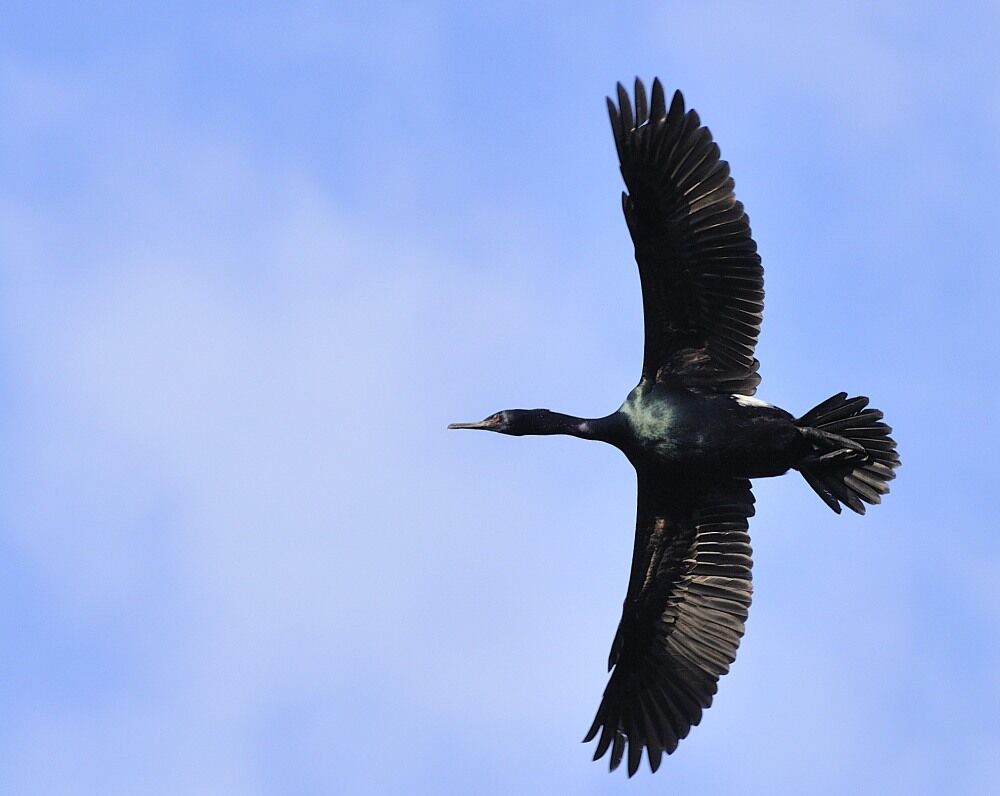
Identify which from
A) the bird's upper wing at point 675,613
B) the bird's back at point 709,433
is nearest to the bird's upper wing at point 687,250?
the bird's back at point 709,433

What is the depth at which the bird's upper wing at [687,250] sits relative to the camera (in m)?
11.8

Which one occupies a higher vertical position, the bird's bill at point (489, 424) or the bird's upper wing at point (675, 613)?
the bird's bill at point (489, 424)

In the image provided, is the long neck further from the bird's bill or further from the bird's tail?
the bird's tail

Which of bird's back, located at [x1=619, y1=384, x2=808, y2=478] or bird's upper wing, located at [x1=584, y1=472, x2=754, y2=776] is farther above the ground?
bird's back, located at [x1=619, y1=384, x2=808, y2=478]

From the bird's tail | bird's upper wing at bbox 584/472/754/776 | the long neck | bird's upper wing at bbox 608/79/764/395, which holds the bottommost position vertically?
bird's upper wing at bbox 584/472/754/776

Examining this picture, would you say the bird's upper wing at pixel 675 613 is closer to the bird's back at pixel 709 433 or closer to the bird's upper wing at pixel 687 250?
the bird's back at pixel 709 433

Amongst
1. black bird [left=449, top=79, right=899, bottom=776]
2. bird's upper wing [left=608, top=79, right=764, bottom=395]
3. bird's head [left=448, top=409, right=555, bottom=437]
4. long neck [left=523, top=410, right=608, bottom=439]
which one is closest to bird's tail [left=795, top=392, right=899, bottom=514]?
black bird [left=449, top=79, right=899, bottom=776]

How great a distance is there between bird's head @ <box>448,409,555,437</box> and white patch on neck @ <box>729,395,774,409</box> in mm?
1349

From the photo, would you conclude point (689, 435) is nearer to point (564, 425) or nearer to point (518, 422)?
point (564, 425)

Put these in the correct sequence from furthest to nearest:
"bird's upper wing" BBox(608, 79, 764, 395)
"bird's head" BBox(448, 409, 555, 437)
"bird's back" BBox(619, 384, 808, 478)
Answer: "bird's head" BBox(448, 409, 555, 437) → "bird's back" BBox(619, 384, 808, 478) → "bird's upper wing" BBox(608, 79, 764, 395)

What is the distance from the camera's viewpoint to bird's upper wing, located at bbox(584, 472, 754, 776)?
12.7 m

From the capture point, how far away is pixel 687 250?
39.3 feet

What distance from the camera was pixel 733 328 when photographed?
12.2m

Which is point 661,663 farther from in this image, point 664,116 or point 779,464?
point 664,116
